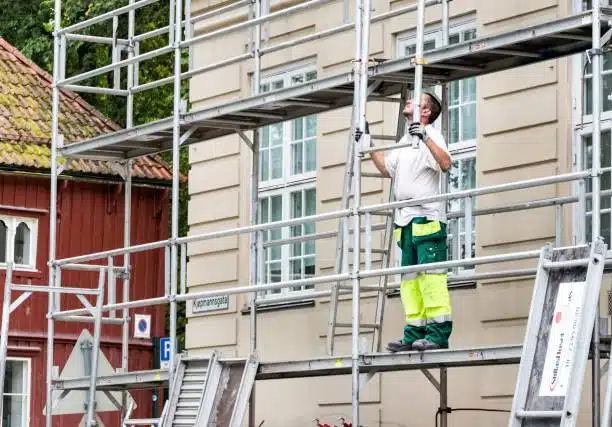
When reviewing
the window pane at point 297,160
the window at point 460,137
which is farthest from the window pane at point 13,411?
the window at point 460,137

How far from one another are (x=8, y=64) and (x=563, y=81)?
15.4m

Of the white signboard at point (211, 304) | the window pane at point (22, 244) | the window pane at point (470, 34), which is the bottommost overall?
the white signboard at point (211, 304)

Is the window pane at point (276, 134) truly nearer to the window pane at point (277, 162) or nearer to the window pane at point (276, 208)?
the window pane at point (277, 162)

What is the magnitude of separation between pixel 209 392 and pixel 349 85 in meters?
2.91

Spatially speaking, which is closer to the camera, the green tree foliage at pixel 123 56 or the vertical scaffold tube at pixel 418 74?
the vertical scaffold tube at pixel 418 74

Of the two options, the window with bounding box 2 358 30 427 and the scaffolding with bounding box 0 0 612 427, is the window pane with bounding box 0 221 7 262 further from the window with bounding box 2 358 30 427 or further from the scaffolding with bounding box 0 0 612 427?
the scaffolding with bounding box 0 0 612 427

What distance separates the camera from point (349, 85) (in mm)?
16125

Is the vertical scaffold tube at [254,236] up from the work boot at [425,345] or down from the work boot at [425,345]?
up

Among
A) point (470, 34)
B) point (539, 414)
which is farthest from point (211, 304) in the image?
point (539, 414)

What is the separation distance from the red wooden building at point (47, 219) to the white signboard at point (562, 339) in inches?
594

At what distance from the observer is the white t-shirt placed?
14766 millimetres

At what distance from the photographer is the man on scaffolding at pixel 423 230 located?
14508 millimetres

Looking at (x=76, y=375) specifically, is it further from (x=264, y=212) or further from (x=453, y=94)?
(x=453, y=94)

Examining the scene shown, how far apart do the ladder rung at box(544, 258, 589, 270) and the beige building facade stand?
58.8 inches
